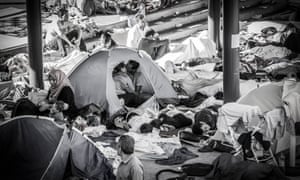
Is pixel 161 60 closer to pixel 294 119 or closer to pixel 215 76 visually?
pixel 215 76

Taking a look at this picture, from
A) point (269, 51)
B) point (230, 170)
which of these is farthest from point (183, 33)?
point (230, 170)

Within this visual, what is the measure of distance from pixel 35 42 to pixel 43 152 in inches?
176

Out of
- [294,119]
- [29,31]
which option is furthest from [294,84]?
[29,31]

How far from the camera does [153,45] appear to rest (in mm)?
11336

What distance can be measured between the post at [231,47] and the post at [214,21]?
4.78 meters

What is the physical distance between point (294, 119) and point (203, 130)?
4.69 feet

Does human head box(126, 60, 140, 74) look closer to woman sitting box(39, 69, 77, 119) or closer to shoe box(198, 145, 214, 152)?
woman sitting box(39, 69, 77, 119)

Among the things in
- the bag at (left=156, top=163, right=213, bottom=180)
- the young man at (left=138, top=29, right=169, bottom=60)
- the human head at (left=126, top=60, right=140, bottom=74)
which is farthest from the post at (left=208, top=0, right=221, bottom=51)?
the bag at (left=156, top=163, right=213, bottom=180)

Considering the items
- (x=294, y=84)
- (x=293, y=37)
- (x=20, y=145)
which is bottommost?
(x=20, y=145)

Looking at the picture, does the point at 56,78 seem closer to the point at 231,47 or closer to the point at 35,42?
the point at 35,42

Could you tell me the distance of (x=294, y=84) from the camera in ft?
19.2

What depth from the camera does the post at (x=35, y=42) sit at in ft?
29.0

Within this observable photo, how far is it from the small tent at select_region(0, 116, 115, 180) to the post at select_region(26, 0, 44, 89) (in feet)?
14.0

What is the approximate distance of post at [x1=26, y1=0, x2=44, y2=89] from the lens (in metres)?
8.84
